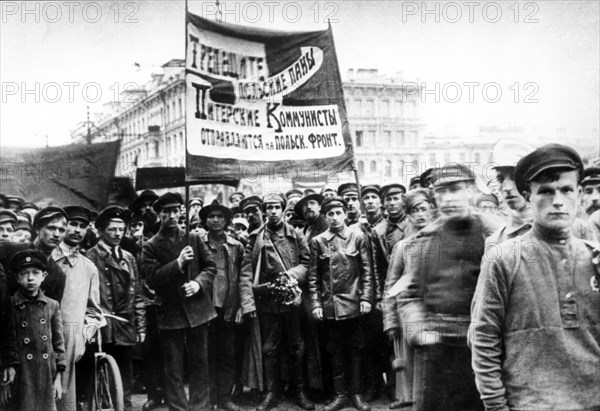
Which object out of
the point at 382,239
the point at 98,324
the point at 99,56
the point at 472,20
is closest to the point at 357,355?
the point at 382,239

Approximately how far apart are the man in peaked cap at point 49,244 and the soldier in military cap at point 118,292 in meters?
0.36

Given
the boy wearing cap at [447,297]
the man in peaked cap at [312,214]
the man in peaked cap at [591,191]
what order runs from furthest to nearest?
the man in peaked cap at [312,214] → the man in peaked cap at [591,191] → the boy wearing cap at [447,297]

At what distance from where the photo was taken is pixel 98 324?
407cm

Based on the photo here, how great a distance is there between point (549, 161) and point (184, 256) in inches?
103

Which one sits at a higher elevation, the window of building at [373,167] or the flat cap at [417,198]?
the window of building at [373,167]

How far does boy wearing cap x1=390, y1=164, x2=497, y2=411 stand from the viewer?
323cm

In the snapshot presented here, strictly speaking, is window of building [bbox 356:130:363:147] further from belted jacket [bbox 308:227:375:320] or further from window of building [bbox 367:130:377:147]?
belted jacket [bbox 308:227:375:320]

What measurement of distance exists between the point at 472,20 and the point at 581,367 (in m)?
2.94

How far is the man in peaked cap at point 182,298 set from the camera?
4.39m

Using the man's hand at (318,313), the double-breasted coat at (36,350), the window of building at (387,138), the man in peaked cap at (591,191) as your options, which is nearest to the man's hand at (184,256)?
the double-breasted coat at (36,350)

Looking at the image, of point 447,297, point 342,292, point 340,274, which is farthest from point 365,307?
point 447,297

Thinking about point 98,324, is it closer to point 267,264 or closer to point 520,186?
point 267,264

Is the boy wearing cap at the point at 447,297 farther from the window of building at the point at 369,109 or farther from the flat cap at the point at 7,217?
the flat cap at the point at 7,217

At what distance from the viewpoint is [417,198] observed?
14.7 feet
